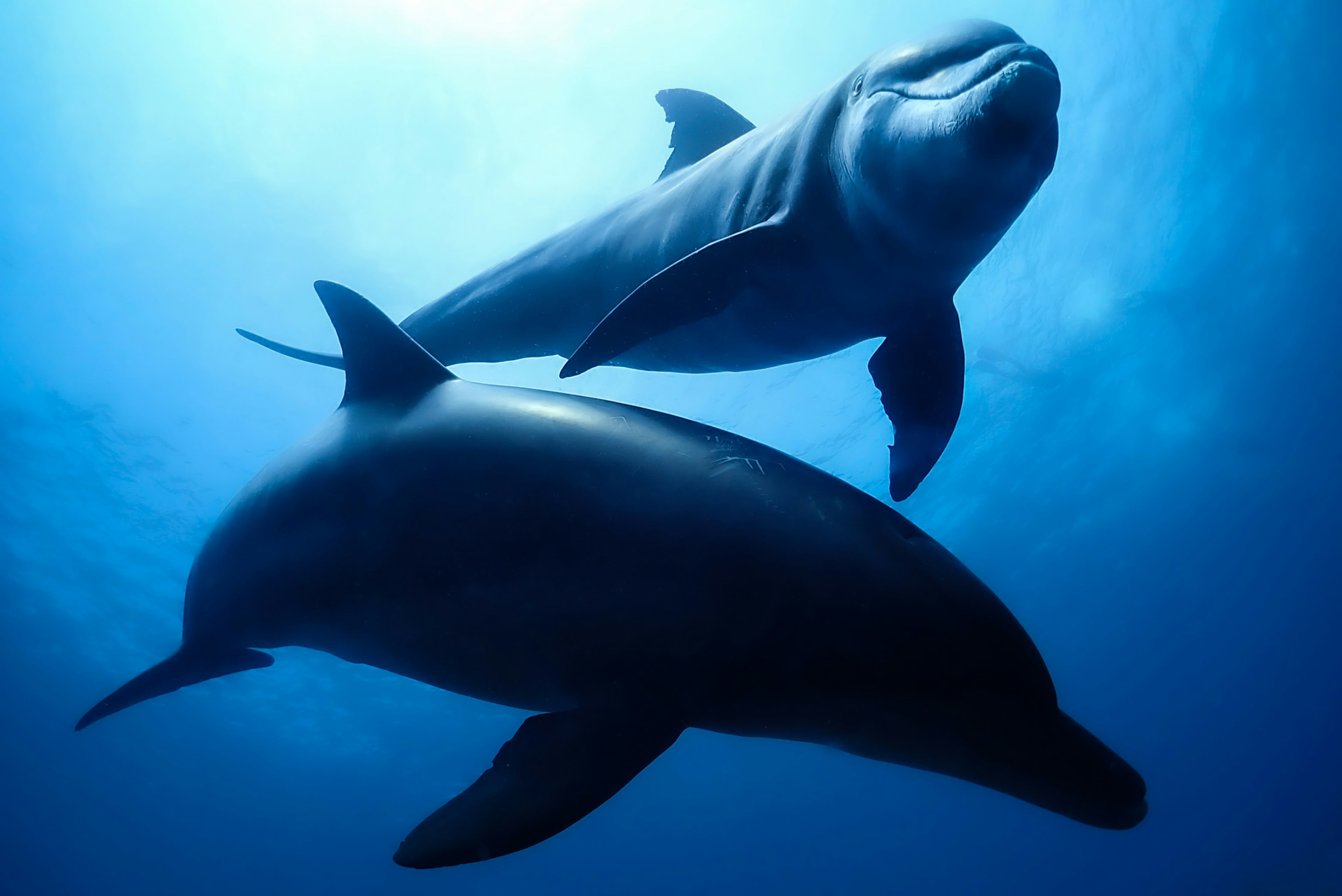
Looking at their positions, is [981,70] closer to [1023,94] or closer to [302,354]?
[1023,94]

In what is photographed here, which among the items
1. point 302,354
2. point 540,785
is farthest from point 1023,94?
point 302,354

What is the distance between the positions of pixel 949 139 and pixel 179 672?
16.5 ft

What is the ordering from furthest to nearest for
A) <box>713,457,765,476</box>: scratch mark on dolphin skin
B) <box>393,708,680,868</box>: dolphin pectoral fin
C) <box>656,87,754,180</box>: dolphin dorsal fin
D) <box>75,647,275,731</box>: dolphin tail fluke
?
<box>656,87,754,180</box>: dolphin dorsal fin < <box>75,647,275,731</box>: dolphin tail fluke < <box>713,457,765,476</box>: scratch mark on dolphin skin < <box>393,708,680,868</box>: dolphin pectoral fin

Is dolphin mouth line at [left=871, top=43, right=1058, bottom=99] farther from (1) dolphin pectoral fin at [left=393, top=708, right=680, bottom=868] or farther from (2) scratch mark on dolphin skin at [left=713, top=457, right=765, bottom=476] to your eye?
(1) dolphin pectoral fin at [left=393, top=708, right=680, bottom=868]

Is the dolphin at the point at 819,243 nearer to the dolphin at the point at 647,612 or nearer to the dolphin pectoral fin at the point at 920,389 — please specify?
the dolphin pectoral fin at the point at 920,389

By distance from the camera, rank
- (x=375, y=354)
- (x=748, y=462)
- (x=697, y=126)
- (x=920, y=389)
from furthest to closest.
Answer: (x=697, y=126)
(x=920, y=389)
(x=375, y=354)
(x=748, y=462)

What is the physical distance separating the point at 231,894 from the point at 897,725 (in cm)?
6816

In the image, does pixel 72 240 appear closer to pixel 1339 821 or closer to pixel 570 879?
pixel 570 879

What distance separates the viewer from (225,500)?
1908cm

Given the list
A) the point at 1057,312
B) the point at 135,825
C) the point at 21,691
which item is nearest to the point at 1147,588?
the point at 1057,312

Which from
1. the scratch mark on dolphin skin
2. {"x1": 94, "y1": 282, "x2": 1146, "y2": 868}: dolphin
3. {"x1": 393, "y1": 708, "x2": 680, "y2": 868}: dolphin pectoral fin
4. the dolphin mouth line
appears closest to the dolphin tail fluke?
{"x1": 94, "y1": 282, "x2": 1146, "y2": 868}: dolphin

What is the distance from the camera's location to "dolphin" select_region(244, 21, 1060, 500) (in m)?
2.33

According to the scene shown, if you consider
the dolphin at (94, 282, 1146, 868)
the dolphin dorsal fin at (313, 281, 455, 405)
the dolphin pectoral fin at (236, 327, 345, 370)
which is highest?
the dolphin pectoral fin at (236, 327, 345, 370)

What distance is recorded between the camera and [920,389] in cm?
357
